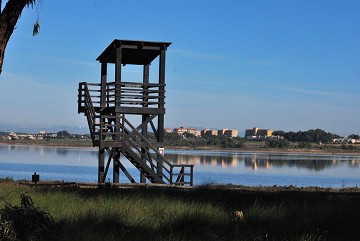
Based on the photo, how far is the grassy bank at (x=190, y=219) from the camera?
917 centimetres

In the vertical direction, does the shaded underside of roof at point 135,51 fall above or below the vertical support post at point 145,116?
above

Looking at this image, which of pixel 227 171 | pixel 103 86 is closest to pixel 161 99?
pixel 103 86

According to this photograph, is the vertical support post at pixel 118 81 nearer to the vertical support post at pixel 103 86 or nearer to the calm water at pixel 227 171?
the vertical support post at pixel 103 86

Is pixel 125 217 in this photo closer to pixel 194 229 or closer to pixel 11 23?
pixel 194 229

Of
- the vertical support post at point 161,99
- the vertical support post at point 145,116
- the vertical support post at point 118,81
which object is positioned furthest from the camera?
the vertical support post at point 145,116

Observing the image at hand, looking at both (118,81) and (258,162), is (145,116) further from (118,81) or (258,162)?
(258,162)

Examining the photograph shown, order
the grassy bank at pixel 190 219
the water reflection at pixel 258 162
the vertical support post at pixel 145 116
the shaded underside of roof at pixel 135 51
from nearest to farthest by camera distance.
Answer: the grassy bank at pixel 190 219 → the shaded underside of roof at pixel 135 51 → the vertical support post at pixel 145 116 → the water reflection at pixel 258 162

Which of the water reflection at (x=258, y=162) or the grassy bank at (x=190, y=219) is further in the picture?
the water reflection at (x=258, y=162)

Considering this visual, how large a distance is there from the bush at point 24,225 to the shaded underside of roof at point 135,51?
14580 millimetres

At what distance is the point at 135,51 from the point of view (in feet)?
80.1

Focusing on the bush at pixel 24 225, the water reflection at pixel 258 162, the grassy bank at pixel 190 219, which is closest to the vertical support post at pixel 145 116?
the grassy bank at pixel 190 219

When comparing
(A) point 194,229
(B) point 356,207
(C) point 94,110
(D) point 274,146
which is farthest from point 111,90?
(D) point 274,146

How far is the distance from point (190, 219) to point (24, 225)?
10.0 ft

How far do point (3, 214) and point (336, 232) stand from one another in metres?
5.37
